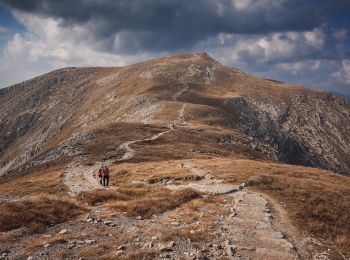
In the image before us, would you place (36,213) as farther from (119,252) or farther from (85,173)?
(85,173)

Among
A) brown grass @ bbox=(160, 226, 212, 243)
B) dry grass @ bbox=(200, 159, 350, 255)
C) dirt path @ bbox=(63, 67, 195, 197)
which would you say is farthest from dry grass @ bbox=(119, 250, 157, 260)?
dirt path @ bbox=(63, 67, 195, 197)

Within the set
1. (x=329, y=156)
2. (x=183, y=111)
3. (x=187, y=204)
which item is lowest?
(x=329, y=156)

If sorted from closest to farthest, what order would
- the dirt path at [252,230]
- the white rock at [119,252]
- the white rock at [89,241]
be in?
the white rock at [119,252] → the white rock at [89,241] → the dirt path at [252,230]

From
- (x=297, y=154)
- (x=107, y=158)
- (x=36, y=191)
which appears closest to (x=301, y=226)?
(x=36, y=191)

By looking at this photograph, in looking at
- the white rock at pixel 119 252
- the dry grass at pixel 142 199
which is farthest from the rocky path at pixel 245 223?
the white rock at pixel 119 252

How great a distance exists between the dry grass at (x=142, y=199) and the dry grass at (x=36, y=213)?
11.4 ft

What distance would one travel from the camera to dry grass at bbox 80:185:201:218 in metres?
27.6

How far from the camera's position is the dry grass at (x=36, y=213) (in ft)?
74.5

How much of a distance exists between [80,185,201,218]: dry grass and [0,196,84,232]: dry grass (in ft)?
11.4

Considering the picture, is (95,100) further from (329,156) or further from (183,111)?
(329,156)

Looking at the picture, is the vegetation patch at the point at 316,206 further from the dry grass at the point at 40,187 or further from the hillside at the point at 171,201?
the dry grass at the point at 40,187

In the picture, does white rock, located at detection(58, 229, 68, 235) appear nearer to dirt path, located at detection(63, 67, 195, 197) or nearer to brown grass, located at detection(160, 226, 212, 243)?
brown grass, located at detection(160, 226, 212, 243)

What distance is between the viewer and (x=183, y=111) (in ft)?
389

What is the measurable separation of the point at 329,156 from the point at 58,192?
457 feet
